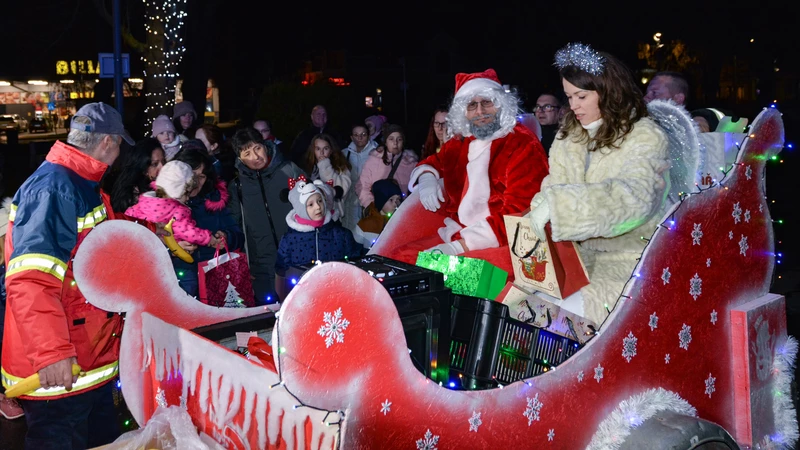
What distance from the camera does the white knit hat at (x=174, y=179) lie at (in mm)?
4746

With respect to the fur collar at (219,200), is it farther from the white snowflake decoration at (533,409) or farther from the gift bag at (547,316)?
the white snowflake decoration at (533,409)

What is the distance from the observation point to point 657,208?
130 inches

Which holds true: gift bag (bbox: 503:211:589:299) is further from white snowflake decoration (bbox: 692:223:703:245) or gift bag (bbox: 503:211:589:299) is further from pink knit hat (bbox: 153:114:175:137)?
pink knit hat (bbox: 153:114:175:137)

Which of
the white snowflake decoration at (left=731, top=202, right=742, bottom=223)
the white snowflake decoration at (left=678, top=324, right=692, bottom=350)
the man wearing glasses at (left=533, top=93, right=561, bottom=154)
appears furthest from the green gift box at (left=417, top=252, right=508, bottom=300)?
the man wearing glasses at (left=533, top=93, right=561, bottom=154)

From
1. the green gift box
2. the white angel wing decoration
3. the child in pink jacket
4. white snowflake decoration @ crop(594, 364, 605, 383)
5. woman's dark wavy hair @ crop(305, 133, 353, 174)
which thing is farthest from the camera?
woman's dark wavy hair @ crop(305, 133, 353, 174)

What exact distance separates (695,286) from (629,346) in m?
0.44

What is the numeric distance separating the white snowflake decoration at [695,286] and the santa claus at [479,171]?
984 millimetres

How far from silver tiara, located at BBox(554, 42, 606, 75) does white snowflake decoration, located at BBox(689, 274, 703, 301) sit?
99cm

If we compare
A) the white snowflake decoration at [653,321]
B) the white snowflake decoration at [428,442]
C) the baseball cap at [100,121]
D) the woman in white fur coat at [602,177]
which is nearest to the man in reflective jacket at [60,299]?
the baseball cap at [100,121]

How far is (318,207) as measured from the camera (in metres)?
5.03

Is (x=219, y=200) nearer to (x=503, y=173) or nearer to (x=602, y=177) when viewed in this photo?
(x=503, y=173)

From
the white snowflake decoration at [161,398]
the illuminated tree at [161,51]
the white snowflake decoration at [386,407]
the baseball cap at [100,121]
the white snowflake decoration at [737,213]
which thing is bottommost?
the white snowflake decoration at [161,398]

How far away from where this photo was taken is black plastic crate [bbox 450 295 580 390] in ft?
10.4

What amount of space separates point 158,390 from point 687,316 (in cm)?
210
